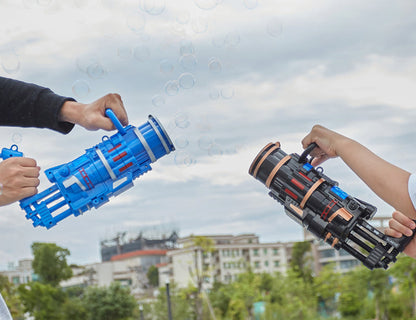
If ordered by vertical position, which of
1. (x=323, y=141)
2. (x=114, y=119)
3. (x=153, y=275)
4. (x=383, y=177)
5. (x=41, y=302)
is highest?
(x=153, y=275)

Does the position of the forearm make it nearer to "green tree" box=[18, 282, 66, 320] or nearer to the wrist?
the wrist

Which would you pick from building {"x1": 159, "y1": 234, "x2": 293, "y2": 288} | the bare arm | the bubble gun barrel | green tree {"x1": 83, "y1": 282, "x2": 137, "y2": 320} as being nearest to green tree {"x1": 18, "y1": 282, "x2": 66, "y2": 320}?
green tree {"x1": 83, "y1": 282, "x2": 137, "y2": 320}

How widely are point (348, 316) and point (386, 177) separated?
1164 inches

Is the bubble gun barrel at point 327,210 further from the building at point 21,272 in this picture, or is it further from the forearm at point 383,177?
the building at point 21,272

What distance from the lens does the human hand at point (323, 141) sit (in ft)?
6.72

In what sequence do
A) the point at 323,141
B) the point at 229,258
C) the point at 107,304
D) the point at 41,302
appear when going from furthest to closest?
1. the point at 229,258
2. the point at 107,304
3. the point at 41,302
4. the point at 323,141

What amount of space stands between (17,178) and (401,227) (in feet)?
4.53

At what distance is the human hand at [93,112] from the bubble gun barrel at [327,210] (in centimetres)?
65

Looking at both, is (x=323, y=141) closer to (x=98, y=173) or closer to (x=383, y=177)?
(x=383, y=177)

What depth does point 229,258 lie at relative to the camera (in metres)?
63.8

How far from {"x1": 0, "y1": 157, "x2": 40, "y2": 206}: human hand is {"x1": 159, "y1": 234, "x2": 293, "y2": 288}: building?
5167 centimetres

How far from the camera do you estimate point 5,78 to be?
1.93 metres

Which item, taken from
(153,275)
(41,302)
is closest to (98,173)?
(41,302)

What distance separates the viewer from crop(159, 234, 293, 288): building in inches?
2287
